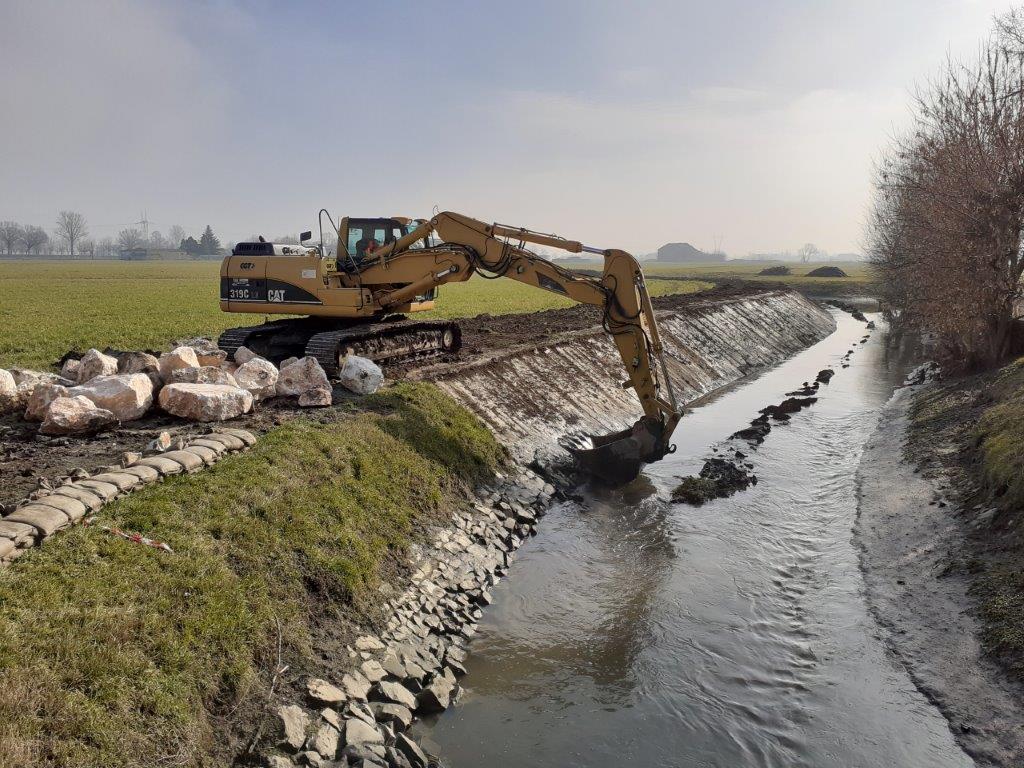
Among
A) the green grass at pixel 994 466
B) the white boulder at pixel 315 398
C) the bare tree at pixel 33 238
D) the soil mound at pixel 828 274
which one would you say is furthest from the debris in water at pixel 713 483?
the bare tree at pixel 33 238

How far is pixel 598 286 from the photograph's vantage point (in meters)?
13.1

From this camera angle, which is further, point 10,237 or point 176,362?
point 10,237

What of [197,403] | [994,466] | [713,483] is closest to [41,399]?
[197,403]

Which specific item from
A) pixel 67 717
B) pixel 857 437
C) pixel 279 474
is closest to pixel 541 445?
pixel 279 474

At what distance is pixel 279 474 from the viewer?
30.5 feet

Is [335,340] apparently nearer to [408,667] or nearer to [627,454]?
[627,454]

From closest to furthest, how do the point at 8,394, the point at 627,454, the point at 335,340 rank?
the point at 8,394, the point at 627,454, the point at 335,340

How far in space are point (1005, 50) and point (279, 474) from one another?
20388mm

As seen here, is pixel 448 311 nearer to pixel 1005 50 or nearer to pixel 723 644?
pixel 1005 50

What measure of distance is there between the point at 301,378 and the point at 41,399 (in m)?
4.04

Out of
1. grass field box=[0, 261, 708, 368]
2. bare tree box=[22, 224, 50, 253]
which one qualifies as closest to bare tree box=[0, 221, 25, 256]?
bare tree box=[22, 224, 50, 253]

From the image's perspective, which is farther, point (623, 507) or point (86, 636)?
point (623, 507)

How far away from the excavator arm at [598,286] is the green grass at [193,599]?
4.59 m

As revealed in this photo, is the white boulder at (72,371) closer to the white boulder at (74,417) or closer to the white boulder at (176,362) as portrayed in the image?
the white boulder at (176,362)
